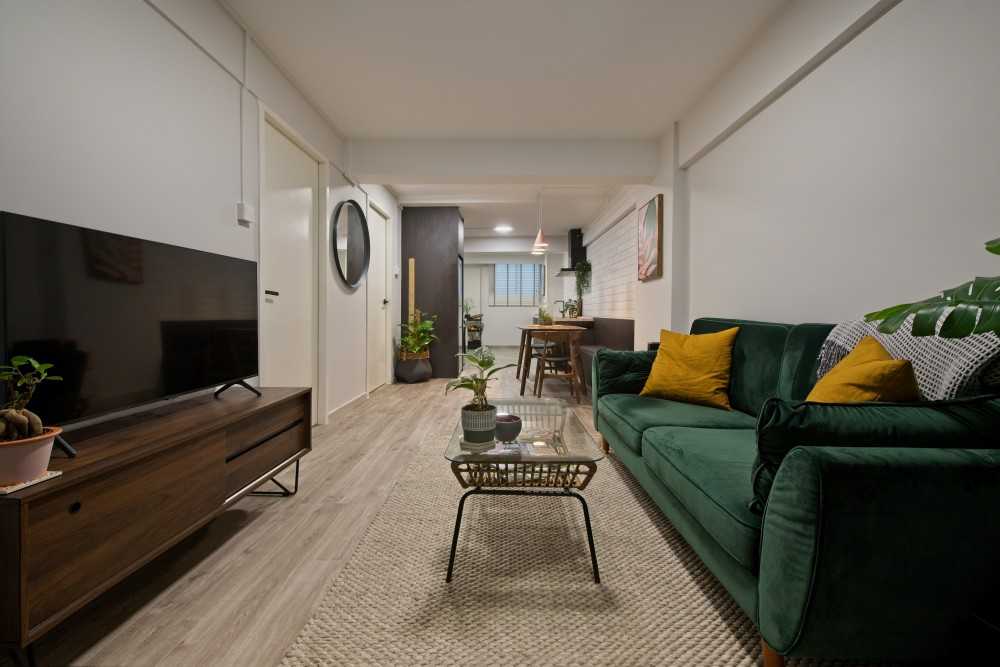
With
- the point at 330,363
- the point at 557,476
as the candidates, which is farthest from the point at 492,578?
the point at 330,363

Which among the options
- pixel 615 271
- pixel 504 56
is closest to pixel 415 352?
pixel 615 271

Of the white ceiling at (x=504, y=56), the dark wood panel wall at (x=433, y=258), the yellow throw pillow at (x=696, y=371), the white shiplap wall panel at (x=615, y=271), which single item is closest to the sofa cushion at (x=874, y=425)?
the yellow throw pillow at (x=696, y=371)

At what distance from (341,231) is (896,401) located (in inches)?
152

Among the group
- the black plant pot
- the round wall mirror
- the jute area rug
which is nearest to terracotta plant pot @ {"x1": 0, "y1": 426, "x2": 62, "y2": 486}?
the jute area rug

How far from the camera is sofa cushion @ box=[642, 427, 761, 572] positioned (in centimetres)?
109

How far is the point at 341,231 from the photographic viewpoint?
385 cm

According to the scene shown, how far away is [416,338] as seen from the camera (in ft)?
18.9

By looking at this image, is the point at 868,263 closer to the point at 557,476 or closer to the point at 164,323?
the point at 557,476

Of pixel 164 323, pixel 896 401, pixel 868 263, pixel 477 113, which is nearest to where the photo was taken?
pixel 896 401

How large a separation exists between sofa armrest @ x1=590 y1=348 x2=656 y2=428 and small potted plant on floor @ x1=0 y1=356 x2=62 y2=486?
2366 mm

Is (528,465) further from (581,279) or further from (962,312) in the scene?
→ (581,279)

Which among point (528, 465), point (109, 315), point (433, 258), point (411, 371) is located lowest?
point (411, 371)

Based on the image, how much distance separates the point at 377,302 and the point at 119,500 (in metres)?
4.02

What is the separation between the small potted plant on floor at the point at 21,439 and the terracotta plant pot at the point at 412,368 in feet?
15.0
